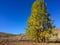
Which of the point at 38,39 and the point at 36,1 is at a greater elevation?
the point at 36,1

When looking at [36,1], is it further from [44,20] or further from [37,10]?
[44,20]

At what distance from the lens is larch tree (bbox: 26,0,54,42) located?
1900 inches

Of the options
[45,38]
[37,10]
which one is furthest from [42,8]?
[45,38]

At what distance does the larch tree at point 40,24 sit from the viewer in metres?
48.2

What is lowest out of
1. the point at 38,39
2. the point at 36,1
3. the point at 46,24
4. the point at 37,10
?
the point at 38,39

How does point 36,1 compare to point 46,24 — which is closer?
point 46,24

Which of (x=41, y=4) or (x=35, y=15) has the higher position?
(x=41, y=4)

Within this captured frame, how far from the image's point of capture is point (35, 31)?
4881cm

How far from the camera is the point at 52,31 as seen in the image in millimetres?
49375

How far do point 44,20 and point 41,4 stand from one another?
5637 mm

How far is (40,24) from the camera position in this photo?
48594mm

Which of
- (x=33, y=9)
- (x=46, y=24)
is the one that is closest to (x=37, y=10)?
(x=33, y=9)

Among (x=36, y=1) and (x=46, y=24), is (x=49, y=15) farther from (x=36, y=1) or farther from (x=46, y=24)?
(x=36, y=1)

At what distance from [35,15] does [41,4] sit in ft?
14.3
